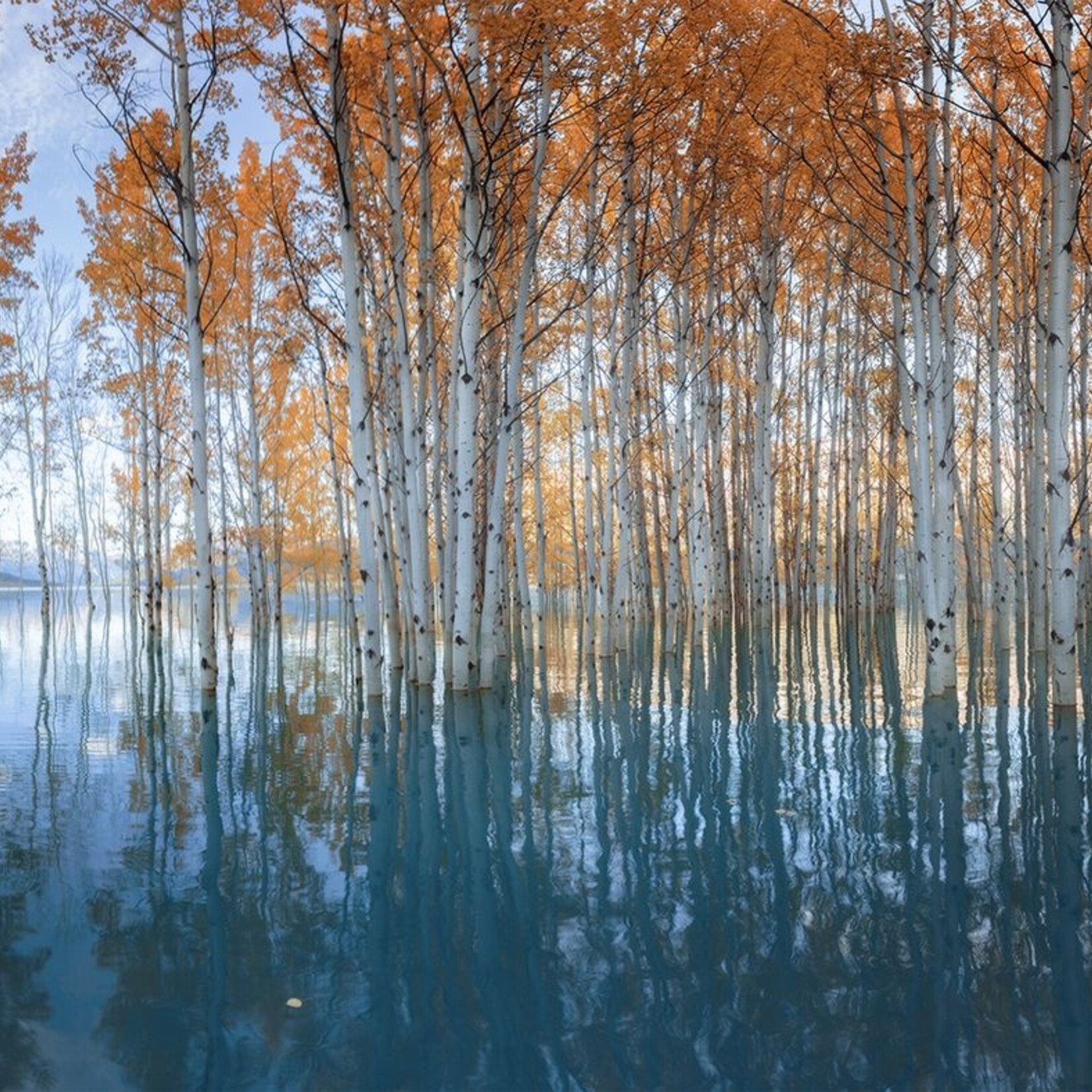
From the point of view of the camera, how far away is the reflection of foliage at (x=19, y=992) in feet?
7.34

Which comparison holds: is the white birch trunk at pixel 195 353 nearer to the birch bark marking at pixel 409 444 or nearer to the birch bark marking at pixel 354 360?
the birch bark marking at pixel 354 360

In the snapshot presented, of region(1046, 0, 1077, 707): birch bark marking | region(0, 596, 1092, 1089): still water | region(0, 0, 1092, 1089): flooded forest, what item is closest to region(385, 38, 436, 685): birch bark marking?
region(0, 0, 1092, 1089): flooded forest

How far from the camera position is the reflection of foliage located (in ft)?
7.34

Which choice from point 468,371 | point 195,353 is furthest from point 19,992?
point 195,353

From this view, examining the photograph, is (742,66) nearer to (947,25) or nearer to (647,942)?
(947,25)

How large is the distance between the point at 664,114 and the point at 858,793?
8425 millimetres

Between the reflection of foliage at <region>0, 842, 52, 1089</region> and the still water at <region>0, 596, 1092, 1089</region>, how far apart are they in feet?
0.04

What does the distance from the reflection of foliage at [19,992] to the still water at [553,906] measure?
0.4 inches

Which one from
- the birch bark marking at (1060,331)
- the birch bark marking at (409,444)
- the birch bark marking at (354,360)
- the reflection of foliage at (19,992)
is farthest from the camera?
the birch bark marking at (409,444)

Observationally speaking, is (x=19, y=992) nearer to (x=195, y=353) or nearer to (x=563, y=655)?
(x=195, y=353)

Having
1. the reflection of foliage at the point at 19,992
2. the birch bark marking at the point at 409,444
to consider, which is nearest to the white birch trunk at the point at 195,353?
the birch bark marking at the point at 409,444

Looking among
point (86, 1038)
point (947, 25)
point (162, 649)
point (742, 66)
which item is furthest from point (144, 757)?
point (162, 649)

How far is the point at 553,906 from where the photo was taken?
3.26 m

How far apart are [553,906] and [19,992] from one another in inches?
66.8
